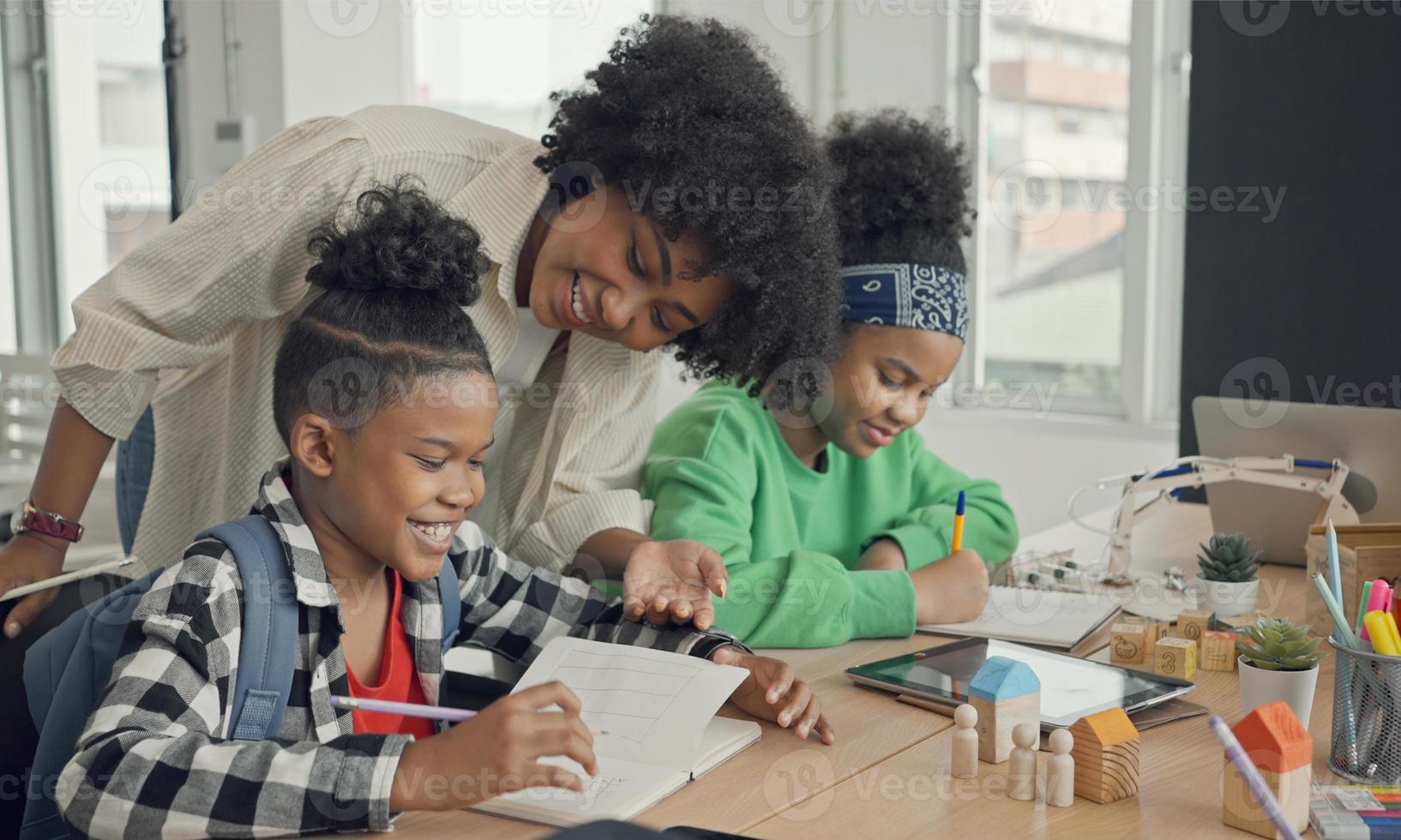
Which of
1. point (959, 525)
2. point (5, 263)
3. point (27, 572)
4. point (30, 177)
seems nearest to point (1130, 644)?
point (959, 525)

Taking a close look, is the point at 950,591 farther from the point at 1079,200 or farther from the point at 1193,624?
the point at 1079,200

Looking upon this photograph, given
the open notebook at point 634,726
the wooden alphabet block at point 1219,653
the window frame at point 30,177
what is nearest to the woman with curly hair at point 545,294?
the open notebook at point 634,726

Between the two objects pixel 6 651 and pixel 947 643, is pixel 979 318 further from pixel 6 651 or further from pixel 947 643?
pixel 6 651

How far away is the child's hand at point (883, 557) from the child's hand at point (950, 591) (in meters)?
0.14

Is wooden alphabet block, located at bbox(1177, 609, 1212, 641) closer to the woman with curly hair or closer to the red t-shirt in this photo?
the woman with curly hair

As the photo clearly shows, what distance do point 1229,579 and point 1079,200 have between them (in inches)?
96.6

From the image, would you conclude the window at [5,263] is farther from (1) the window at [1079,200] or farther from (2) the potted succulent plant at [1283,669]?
(2) the potted succulent plant at [1283,669]

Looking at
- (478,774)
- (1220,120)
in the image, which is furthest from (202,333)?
(1220,120)

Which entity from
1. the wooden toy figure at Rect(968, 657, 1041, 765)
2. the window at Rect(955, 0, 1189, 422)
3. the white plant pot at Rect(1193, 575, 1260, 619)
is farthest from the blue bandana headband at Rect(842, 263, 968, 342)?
the window at Rect(955, 0, 1189, 422)

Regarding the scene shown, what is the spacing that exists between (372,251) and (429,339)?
11 cm

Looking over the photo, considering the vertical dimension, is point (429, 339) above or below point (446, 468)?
above

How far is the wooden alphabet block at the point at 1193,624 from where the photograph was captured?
55.7 inches

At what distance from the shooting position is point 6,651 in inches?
49.2

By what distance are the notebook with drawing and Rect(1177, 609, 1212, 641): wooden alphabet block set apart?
0.10 meters
